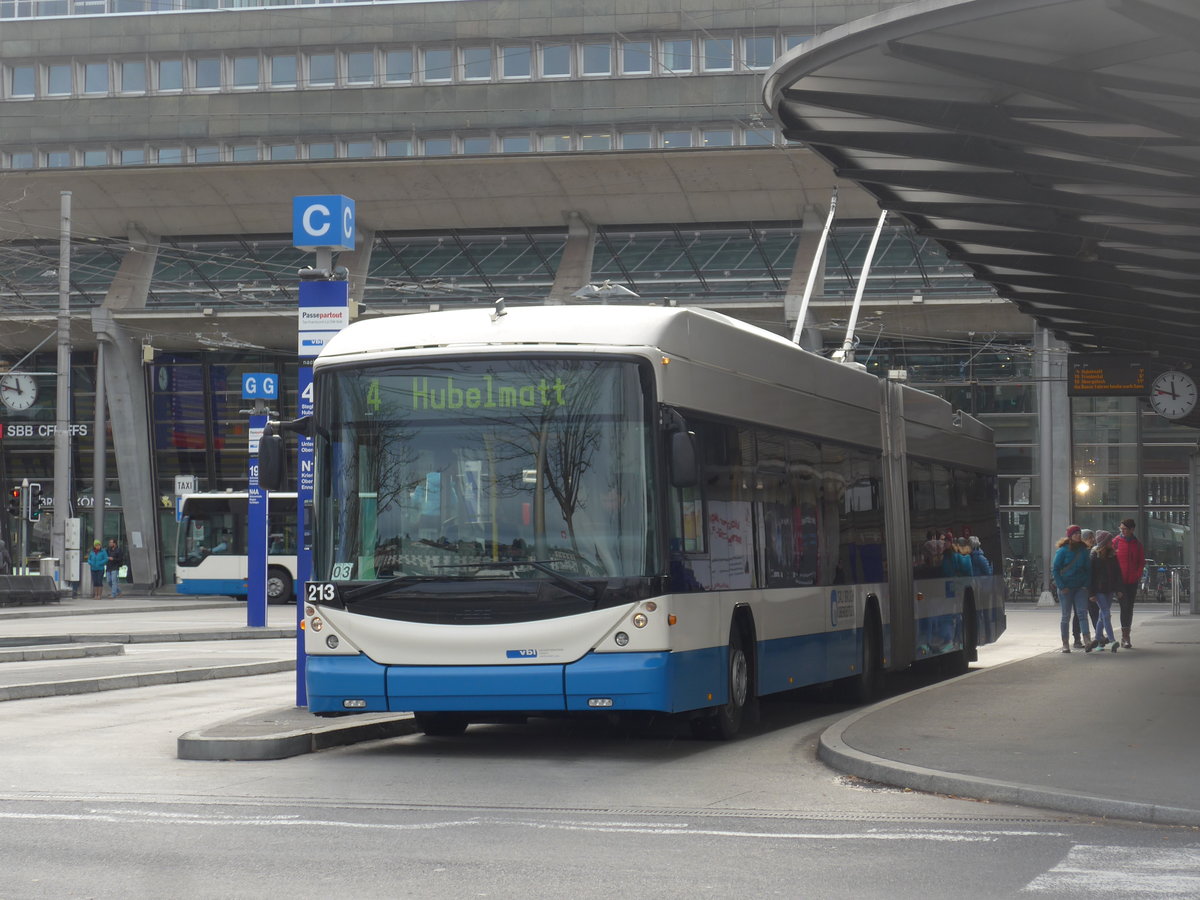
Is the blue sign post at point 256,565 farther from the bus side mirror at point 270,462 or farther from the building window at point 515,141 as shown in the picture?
the bus side mirror at point 270,462

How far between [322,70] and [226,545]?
13.4m

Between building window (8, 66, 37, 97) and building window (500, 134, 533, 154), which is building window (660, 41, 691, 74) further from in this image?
building window (8, 66, 37, 97)

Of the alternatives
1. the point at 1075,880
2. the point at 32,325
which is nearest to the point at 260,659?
the point at 1075,880

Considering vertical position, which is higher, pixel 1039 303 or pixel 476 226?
pixel 476 226

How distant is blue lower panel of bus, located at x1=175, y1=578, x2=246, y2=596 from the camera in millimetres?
45000

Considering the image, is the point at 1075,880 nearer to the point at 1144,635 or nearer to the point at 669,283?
the point at 1144,635

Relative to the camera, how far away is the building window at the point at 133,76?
160ft

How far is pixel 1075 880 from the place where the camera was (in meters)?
7.16

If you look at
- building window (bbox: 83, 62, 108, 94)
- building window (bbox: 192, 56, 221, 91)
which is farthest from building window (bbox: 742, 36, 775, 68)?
building window (bbox: 83, 62, 108, 94)

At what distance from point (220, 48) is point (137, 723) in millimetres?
36852

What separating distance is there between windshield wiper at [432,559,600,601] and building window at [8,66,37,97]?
42741 millimetres

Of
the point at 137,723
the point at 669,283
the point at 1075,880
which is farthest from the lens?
the point at 669,283

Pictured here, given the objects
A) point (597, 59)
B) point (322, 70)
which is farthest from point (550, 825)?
point (322, 70)

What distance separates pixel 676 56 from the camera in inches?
1811
